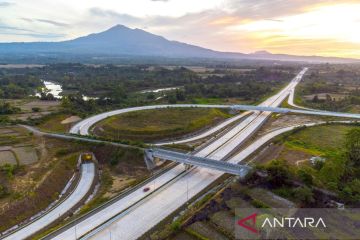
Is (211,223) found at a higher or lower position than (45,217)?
higher

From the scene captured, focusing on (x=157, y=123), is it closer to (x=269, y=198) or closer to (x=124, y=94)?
(x=269, y=198)

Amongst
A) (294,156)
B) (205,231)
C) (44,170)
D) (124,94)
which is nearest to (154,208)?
(205,231)

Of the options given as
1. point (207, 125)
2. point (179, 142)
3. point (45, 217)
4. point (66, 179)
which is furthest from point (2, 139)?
point (207, 125)

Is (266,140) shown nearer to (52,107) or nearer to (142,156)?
(142,156)

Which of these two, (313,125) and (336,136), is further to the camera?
(313,125)

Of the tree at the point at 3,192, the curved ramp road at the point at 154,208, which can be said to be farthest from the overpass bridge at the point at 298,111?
the tree at the point at 3,192

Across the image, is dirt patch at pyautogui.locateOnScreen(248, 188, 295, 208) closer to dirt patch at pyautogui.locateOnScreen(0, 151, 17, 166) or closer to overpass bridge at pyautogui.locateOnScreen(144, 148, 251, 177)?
overpass bridge at pyautogui.locateOnScreen(144, 148, 251, 177)

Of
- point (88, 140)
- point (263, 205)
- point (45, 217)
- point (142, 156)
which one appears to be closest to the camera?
point (263, 205)
